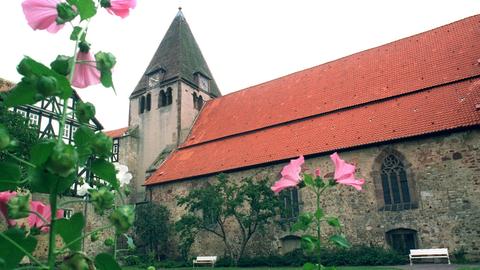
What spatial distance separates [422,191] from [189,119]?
15929 mm

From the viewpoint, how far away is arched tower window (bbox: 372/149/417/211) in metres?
14.6

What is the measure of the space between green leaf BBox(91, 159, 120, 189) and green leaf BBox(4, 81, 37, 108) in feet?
0.74

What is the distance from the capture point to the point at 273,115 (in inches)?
829

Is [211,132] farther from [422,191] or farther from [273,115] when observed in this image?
[422,191]

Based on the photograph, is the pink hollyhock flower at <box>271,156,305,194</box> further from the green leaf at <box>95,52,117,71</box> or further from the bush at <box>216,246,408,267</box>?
the bush at <box>216,246,408,267</box>

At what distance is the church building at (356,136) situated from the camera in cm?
1375

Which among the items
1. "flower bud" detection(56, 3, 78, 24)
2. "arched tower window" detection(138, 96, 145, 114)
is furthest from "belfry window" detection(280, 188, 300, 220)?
"flower bud" detection(56, 3, 78, 24)

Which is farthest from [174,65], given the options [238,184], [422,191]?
[422,191]

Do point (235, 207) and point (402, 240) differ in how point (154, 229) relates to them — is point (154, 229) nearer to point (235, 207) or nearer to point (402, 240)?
point (235, 207)

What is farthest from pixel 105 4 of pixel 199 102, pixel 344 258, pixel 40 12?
pixel 199 102

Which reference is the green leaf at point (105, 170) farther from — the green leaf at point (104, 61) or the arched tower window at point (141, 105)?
the arched tower window at point (141, 105)

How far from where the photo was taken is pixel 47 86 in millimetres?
869

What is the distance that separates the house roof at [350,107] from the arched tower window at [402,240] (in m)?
3.82

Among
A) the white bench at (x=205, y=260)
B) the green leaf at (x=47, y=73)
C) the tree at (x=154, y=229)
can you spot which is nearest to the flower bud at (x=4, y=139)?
the green leaf at (x=47, y=73)
